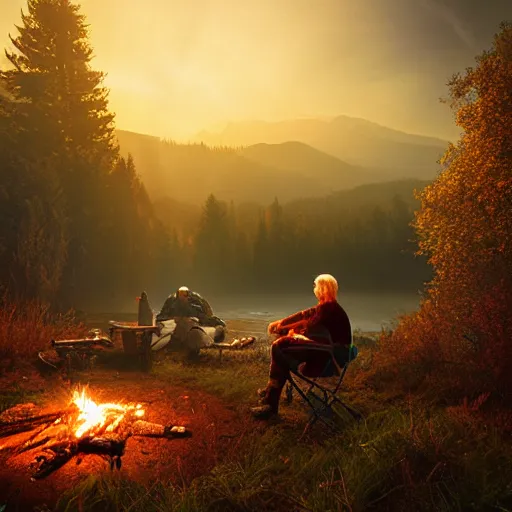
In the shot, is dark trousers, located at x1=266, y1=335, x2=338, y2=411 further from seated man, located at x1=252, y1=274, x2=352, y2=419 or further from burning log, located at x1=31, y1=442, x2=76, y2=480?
burning log, located at x1=31, y1=442, x2=76, y2=480

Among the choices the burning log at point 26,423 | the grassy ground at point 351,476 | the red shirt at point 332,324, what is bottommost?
the burning log at point 26,423

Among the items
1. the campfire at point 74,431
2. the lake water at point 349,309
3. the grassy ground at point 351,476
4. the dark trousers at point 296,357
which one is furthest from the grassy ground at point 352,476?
the lake water at point 349,309

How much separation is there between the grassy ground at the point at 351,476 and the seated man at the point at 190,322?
579 cm

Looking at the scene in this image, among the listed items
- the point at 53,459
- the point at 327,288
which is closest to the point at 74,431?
the point at 53,459

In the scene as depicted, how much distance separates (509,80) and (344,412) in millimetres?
9029

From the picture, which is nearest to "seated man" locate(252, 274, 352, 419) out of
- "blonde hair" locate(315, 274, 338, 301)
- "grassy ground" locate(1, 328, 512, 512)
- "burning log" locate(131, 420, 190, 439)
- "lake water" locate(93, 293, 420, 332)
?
"blonde hair" locate(315, 274, 338, 301)

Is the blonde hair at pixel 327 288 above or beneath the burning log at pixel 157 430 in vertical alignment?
above

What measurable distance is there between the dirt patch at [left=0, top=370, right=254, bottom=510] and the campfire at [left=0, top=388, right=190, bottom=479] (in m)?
0.09

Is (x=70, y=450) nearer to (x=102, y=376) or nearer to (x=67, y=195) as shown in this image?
(x=102, y=376)

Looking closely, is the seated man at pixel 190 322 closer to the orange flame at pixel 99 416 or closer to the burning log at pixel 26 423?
the orange flame at pixel 99 416

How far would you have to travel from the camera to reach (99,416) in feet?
16.6

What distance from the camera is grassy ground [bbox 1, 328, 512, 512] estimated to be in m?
3.31

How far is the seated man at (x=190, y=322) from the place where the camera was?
1049cm

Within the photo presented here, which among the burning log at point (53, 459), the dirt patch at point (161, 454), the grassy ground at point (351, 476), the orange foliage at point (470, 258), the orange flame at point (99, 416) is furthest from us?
the orange foliage at point (470, 258)
